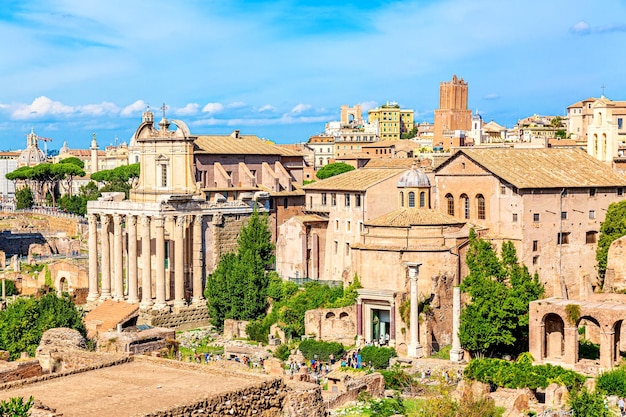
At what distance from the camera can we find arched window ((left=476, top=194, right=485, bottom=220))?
1914 inches

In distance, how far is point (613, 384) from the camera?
35062 millimetres

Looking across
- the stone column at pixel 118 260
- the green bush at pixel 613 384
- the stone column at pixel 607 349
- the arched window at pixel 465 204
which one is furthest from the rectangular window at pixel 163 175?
the green bush at pixel 613 384

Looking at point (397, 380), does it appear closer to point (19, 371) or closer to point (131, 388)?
point (19, 371)

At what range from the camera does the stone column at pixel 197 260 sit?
55.0m

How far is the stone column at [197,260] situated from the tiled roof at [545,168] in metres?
13.4

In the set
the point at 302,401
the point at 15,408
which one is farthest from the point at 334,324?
the point at 15,408

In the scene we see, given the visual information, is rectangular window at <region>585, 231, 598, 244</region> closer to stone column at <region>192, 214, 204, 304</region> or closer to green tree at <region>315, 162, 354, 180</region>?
stone column at <region>192, 214, 204, 304</region>

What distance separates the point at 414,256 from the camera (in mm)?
45562

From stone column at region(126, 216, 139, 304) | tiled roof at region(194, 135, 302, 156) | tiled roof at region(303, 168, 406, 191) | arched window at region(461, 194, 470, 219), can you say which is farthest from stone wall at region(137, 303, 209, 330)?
arched window at region(461, 194, 470, 219)

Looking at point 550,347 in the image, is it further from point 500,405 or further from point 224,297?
point 224,297

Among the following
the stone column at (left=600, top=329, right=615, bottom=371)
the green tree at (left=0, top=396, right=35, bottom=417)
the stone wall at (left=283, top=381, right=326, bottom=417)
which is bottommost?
the stone column at (left=600, top=329, right=615, bottom=371)

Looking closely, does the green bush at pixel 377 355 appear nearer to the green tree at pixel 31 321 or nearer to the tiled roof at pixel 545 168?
the tiled roof at pixel 545 168

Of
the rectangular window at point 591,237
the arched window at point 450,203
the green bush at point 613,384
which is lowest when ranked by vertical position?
the green bush at point 613,384

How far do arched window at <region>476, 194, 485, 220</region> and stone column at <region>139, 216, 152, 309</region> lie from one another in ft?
57.3
